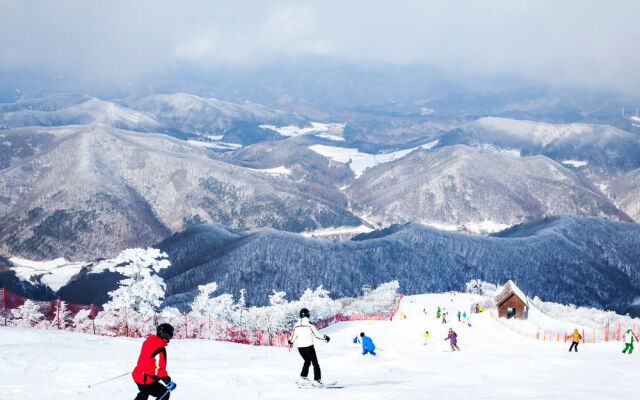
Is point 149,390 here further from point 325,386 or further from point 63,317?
point 63,317

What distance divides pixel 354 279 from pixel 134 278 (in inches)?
2808

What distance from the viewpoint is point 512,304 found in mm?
60312

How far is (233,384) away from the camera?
21.4 m

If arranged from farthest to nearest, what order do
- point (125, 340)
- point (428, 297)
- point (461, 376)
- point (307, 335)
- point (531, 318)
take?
point (428, 297), point (531, 318), point (125, 340), point (461, 376), point (307, 335)

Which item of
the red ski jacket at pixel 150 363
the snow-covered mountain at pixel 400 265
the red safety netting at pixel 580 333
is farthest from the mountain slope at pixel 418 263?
the red ski jacket at pixel 150 363

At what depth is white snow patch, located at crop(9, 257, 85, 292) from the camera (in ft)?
488

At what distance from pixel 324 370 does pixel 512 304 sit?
3996 cm

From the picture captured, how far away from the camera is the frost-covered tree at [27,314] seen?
137 feet

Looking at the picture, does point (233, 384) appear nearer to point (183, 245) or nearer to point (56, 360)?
point (56, 360)

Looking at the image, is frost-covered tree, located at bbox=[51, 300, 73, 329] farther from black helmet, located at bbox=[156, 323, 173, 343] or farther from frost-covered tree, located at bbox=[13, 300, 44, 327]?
black helmet, located at bbox=[156, 323, 173, 343]

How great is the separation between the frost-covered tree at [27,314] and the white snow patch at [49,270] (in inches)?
3952

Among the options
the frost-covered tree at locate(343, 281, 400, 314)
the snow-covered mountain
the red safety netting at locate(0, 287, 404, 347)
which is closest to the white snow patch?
the snow-covered mountain

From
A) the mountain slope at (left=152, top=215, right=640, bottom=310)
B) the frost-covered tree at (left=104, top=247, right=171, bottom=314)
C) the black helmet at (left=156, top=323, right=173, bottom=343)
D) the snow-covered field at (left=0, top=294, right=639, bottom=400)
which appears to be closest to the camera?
the black helmet at (left=156, top=323, right=173, bottom=343)

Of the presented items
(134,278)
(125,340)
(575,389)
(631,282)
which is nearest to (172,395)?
(125,340)
